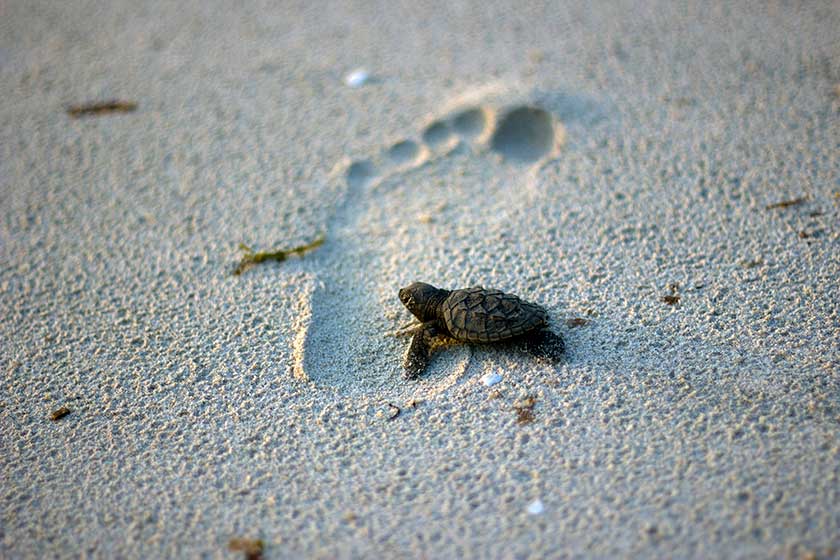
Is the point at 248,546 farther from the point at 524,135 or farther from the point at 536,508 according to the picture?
the point at 524,135

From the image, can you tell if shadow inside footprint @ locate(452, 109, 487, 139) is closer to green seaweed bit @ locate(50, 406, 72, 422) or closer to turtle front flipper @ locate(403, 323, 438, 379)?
turtle front flipper @ locate(403, 323, 438, 379)

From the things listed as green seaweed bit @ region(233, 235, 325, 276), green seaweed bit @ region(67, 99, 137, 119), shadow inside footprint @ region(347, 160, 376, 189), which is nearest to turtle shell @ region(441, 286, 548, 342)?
green seaweed bit @ region(233, 235, 325, 276)

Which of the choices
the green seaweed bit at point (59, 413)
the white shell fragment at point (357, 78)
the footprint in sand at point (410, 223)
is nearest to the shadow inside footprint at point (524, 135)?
the footprint in sand at point (410, 223)

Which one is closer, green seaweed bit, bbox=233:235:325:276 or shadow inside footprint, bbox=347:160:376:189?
green seaweed bit, bbox=233:235:325:276

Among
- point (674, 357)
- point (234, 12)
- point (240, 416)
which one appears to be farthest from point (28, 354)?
point (234, 12)

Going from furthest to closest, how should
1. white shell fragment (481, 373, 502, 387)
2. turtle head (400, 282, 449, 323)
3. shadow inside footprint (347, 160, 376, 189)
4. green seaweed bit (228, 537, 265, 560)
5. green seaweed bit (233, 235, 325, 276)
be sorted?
1. shadow inside footprint (347, 160, 376, 189)
2. green seaweed bit (233, 235, 325, 276)
3. turtle head (400, 282, 449, 323)
4. white shell fragment (481, 373, 502, 387)
5. green seaweed bit (228, 537, 265, 560)

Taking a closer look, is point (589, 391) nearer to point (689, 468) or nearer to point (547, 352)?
point (547, 352)

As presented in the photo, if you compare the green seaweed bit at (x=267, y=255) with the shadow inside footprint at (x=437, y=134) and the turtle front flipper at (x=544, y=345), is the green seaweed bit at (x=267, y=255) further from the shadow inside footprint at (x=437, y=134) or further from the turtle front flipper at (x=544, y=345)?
the turtle front flipper at (x=544, y=345)
